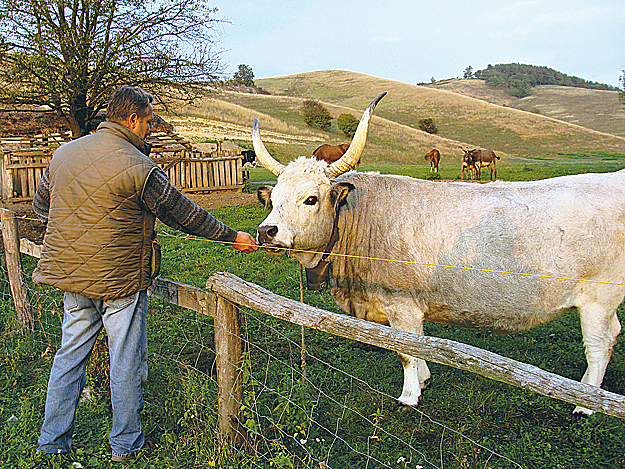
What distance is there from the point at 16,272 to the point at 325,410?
382cm

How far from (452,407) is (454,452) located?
64 centimetres

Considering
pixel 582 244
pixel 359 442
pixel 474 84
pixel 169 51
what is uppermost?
pixel 474 84

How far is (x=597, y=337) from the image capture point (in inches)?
155

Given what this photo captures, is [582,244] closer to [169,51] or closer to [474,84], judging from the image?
[169,51]

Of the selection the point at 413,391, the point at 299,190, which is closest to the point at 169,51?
the point at 299,190

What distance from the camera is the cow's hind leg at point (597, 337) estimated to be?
3906 millimetres

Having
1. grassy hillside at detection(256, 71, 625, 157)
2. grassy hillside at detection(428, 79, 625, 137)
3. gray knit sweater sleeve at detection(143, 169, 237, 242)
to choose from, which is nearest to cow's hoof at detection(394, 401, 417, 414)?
gray knit sweater sleeve at detection(143, 169, 237, 242)

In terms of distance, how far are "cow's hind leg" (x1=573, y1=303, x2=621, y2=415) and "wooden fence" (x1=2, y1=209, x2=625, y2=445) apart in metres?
2.38

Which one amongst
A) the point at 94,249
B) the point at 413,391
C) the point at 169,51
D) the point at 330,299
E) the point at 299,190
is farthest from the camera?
the point at 169,51

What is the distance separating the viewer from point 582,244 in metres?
3.81

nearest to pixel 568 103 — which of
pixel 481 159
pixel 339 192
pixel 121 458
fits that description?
pixel 481 159

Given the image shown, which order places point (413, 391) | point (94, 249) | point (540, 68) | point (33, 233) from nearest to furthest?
1. point (94, 249)
2. point (413, 391)
3. point (33, 233)
4. point (540, 68)

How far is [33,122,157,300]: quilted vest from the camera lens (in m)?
2.78

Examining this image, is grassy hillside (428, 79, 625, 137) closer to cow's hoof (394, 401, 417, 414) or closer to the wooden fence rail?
the wooden fence rail
